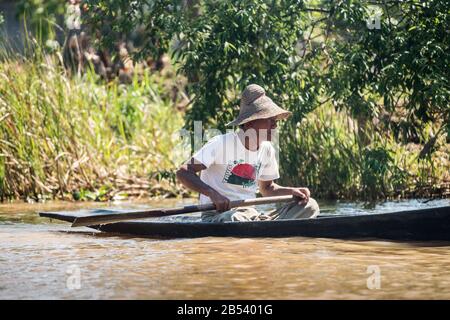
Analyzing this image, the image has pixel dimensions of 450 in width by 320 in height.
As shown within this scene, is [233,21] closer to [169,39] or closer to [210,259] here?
[169,39]

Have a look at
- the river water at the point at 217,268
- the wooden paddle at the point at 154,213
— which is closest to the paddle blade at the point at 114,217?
the wooden paddle at the point at 154,213

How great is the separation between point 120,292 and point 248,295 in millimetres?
679

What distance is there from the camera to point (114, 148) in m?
11.6

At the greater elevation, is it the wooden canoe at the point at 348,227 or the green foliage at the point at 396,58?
the green foliage at the point at 396,58

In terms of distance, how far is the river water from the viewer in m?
4.96

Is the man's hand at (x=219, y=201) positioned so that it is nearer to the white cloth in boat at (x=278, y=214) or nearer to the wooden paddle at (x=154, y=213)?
the wooden paddle at (x=154, y=213)

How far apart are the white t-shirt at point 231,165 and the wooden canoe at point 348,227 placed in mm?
241

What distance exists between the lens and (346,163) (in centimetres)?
1014

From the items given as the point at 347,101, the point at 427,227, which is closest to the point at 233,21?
the point at 347,101

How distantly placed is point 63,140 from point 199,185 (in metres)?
4.22

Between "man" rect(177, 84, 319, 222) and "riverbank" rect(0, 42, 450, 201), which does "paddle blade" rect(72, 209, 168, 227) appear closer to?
"man" rect(177, 84, 319, 222)

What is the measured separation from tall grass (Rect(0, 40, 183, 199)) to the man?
10.5 feet

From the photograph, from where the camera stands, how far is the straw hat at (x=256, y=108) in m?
6.94

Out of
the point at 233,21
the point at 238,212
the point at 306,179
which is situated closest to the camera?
the point at 238,212
